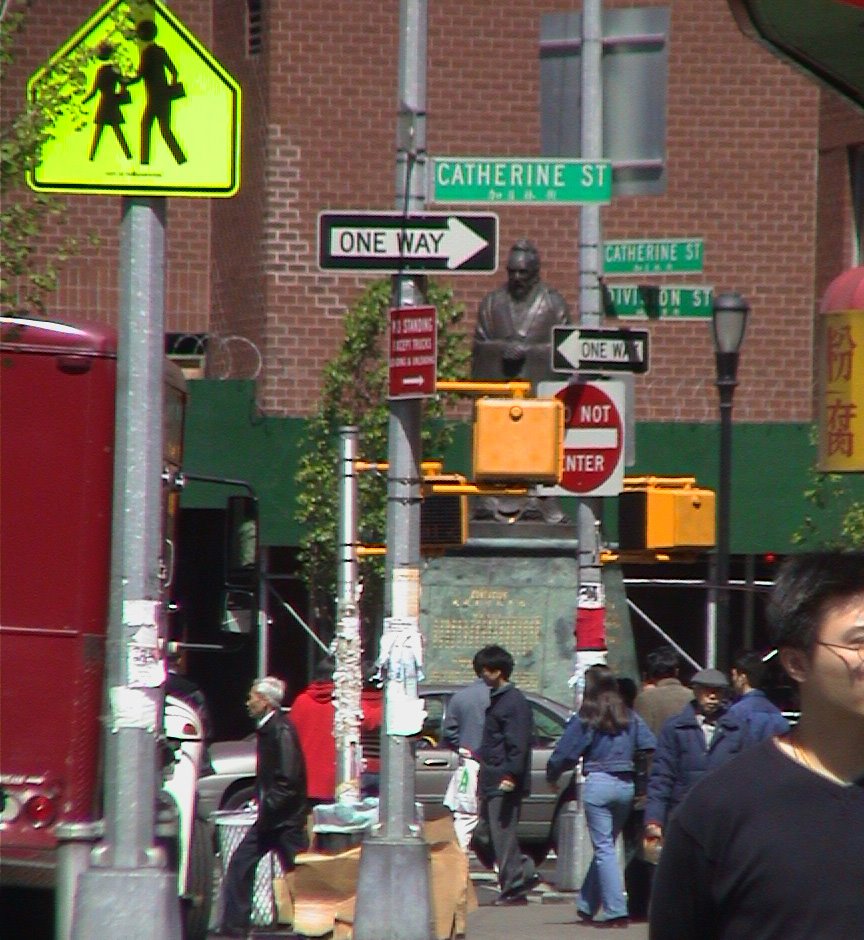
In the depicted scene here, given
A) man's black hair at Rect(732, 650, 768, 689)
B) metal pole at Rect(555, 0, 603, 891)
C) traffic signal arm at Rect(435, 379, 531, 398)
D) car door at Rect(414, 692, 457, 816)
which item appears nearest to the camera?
man's black hair at Rect(732, 650, 768, 689)

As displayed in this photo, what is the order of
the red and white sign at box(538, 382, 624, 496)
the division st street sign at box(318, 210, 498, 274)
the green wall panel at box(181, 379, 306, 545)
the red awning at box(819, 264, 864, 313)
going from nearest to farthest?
the red awning at box(819, 264, 864, 313)
the division st street sign at box(318, 210, 498, 274)
the red and white sign at box(538, 382, 624, 496)
the green wall panel at box(181, 379, 306, 545)

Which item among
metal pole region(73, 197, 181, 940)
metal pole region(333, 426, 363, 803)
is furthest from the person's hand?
metal pole region(73, 197, 181, 940)

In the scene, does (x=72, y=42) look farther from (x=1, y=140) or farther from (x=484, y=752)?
(x=484, y=752)

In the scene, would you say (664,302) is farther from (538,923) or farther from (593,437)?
(538,923)

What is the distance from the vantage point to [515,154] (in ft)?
86.3

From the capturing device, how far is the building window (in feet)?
86.8

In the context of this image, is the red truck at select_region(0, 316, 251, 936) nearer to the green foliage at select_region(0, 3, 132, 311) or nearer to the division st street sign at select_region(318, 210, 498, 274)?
the green foliage at select_region(0, 3, 132, 311)

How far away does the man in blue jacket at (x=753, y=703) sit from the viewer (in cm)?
1094

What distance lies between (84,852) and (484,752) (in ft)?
19.7

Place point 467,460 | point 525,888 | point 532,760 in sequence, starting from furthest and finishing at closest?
1. point 467,460
2. point 532,760
3. point 525,888

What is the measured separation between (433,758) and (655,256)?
5.09m

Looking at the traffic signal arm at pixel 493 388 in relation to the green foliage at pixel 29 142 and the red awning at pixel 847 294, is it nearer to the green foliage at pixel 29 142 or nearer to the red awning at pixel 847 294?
the green foliage at pixel 29 142

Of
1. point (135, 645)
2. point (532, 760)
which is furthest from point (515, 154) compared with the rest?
point (135, 645)

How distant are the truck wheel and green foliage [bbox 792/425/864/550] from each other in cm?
1112
